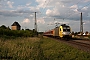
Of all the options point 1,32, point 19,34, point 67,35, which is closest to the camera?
point 67,35

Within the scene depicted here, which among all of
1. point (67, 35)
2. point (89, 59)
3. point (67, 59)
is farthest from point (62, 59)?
point (67, 35)

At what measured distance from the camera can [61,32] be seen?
3847 cm

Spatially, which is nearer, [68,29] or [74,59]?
[74,59]

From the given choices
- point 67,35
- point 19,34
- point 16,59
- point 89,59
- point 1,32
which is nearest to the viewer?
point 16,59

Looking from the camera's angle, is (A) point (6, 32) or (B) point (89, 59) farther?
(A) point (6, 32)

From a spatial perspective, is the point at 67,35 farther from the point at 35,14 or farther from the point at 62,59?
the point at 35,14

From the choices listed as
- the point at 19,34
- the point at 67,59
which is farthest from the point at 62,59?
the point at 19,34

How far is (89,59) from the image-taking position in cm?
1176

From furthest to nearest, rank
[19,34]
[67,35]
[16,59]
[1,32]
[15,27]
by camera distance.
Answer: [15,27], [19,34], [1,32], [67,35], [16,59]

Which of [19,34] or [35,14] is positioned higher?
[35,14]

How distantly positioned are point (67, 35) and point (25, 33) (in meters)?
33.8

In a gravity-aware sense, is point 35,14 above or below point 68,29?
above

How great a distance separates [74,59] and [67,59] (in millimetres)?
443

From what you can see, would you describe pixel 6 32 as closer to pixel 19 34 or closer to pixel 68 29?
pixel 19 34
